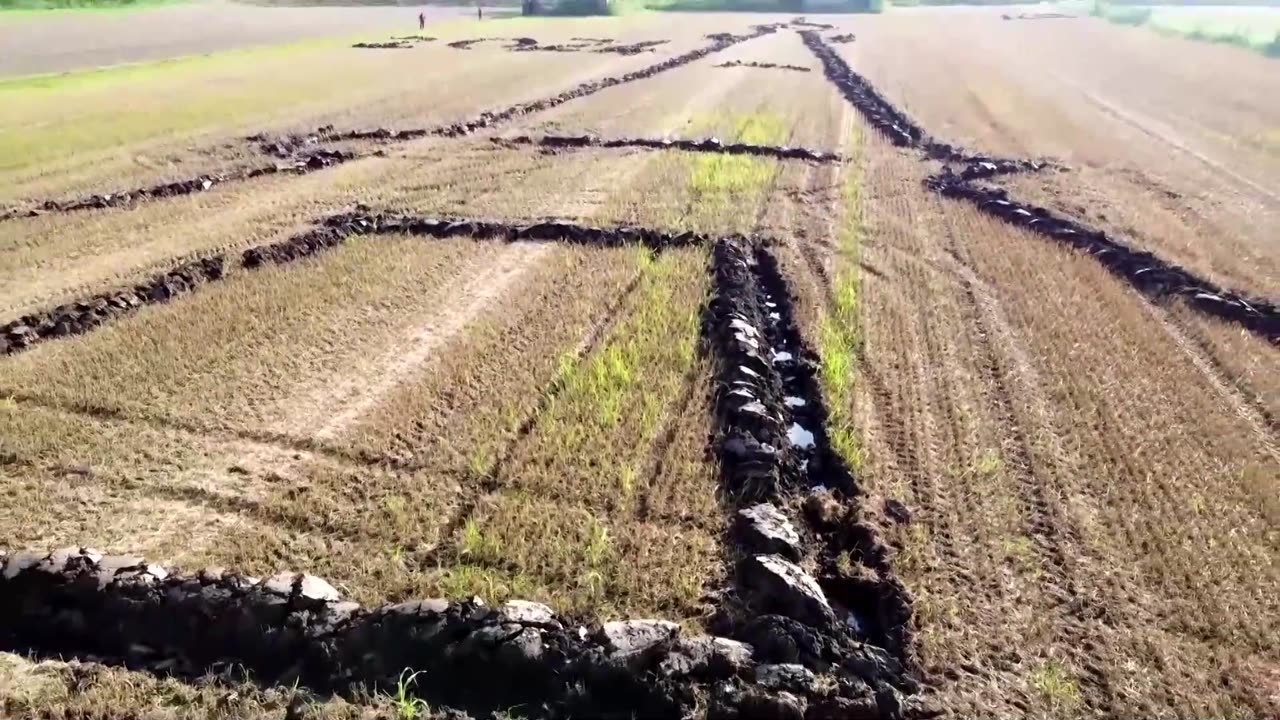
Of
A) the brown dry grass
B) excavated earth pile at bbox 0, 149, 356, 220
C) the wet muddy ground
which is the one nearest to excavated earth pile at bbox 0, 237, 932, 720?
the brown dry grass

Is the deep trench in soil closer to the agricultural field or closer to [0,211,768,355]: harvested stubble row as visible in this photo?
the agricultural field

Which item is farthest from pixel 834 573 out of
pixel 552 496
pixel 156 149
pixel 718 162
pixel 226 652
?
pixel 156 149

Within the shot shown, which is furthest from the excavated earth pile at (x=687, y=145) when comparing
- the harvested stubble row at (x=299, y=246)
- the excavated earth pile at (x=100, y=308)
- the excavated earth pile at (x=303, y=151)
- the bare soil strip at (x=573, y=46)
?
the bare soil strip at (x=573, y=46)

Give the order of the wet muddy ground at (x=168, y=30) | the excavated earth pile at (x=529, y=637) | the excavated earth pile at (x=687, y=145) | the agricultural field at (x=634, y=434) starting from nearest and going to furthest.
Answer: the excavated earth pile at (x=529, y=637) < the agricultural field at (x=634, y=434) < the excavated earth pile at (x=687, y=145) < the wet muddy ground at (x=168, y=30)

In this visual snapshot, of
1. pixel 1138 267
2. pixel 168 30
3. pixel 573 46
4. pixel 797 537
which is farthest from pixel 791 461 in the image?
pixel 168 30

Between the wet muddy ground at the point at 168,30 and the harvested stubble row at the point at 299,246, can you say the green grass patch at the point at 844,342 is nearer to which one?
the harvested stubble row at the point at 299,246

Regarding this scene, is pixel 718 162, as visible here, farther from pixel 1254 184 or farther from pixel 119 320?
pixel 119 320
